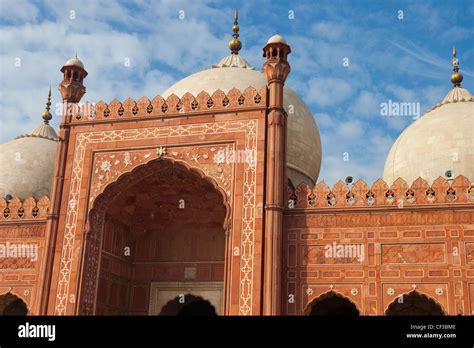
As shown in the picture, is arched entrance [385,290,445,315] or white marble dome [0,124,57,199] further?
white marble dome [0,124,57,199]

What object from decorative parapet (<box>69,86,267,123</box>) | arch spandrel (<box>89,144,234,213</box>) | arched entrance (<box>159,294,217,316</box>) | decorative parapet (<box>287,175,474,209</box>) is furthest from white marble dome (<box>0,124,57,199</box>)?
decorative parapet (<box>287,175,474,209</box>)

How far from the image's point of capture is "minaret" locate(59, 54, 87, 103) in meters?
13.8

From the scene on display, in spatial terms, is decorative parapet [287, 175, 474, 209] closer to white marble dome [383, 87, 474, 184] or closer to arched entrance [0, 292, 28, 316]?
white marble dome [383, 87, 474, 184]

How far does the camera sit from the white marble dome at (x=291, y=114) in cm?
1587

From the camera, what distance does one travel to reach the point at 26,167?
18344 millimetres

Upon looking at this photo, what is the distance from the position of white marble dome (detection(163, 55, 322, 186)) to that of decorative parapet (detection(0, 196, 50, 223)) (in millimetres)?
4671

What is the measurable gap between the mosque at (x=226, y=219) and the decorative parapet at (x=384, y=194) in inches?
1.0

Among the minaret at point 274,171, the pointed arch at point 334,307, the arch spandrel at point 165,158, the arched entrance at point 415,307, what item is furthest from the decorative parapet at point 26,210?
the arched entrance at point 415,307

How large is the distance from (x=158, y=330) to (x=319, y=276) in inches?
178

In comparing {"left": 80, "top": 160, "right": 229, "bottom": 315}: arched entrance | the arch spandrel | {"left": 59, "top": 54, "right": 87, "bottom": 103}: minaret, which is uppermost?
{"left": 59, "top": 54, "right": 87, "bottom": 103}: minaret

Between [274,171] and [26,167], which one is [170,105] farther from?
[26,167]

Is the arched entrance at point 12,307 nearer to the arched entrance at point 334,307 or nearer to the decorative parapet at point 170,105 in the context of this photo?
the decorative parapet at point 170,105

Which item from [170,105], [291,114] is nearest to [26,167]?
[170,105]

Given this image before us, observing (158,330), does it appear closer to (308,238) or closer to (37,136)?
(308,238)
